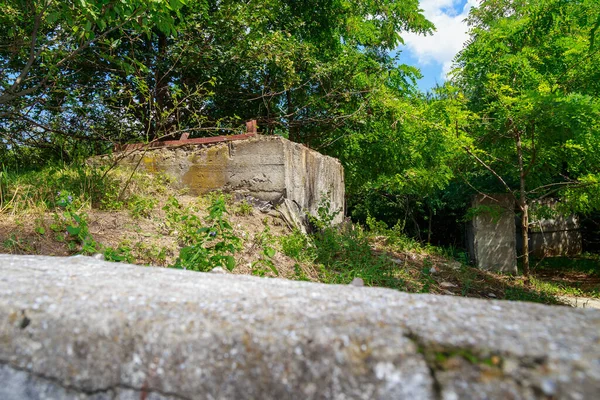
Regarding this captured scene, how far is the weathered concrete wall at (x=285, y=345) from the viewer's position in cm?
79

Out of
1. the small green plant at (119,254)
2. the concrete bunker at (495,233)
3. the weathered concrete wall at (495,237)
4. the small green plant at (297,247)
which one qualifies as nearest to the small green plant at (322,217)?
the small green plant at (297,247)

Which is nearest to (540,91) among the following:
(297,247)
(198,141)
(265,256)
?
(297,247)

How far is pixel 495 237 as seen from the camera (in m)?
8.42

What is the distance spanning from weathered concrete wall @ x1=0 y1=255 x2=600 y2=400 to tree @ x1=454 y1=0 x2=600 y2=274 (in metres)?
5.39

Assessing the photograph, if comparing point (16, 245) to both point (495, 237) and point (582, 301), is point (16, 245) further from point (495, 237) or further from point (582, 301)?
point (495, 237)

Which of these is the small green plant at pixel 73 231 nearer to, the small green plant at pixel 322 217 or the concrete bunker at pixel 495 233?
the small green plant at pixel 322 217

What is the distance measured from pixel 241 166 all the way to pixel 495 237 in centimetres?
558

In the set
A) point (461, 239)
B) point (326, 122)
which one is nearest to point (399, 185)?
point (326, 122)

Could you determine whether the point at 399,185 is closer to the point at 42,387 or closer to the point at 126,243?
the point at 126,243

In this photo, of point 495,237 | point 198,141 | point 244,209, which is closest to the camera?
point 244,209

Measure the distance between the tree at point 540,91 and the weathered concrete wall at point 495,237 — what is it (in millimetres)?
852

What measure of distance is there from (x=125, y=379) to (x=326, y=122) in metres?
8.19

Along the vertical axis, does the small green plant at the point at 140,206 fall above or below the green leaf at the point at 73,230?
above

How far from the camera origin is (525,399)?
73 centimetres
